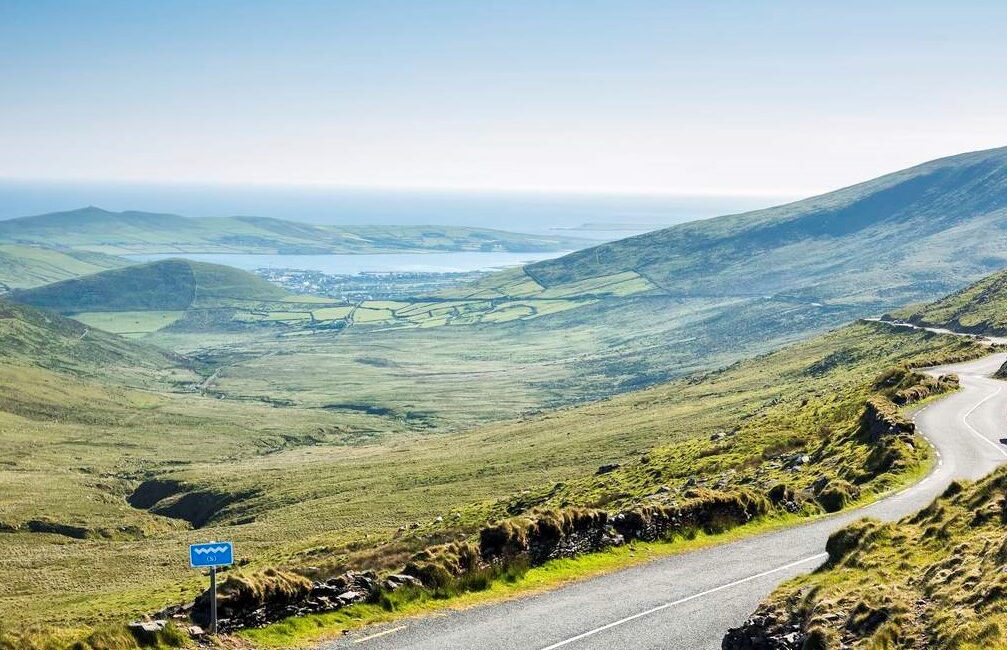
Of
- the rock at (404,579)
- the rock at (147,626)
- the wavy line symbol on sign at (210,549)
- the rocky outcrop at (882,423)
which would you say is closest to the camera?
the rock at (147,626)

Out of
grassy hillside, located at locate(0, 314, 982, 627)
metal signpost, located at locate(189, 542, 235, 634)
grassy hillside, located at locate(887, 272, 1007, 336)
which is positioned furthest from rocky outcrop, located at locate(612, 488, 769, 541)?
grassy hillside, located at locate(887, 272, 1007, 336)

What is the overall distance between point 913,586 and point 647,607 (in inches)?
271

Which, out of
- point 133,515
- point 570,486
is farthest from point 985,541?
point 133,515

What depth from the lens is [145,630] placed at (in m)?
19.9

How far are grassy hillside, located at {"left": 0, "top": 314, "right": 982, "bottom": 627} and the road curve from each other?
7.18 meters

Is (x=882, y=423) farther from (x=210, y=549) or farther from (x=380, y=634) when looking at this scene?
(x=210, y=549)

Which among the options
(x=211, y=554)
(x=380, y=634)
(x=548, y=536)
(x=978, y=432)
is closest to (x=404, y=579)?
(x=380, y=634)

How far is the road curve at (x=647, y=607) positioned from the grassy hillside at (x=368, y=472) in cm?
718

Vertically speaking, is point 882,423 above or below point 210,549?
below

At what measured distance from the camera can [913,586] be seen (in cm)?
2081

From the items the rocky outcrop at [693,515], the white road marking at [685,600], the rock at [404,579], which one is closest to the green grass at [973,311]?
the rocky outcrop at [693,515]

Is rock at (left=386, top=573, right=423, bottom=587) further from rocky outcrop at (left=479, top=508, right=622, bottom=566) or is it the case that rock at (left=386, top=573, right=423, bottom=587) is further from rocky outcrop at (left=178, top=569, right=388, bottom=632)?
rocky outcrop at (left=479, top=508, right=622, bottom=566)

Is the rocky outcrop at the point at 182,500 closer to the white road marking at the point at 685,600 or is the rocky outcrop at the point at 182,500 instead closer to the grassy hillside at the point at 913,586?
the white road marking at the point at 685,600

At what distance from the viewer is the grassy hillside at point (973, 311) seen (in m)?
124
